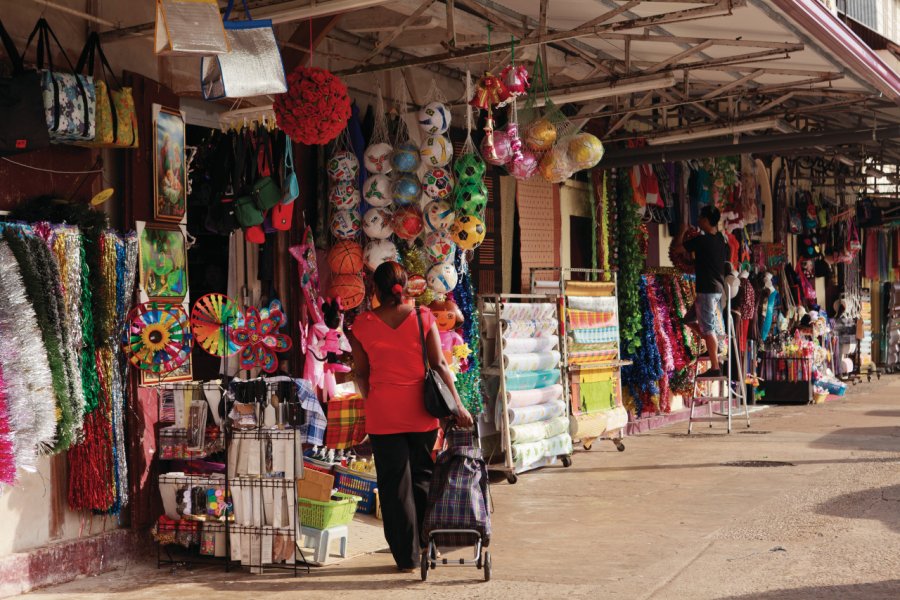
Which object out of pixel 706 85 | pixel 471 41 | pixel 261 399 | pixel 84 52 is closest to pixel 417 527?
pixel 261 399

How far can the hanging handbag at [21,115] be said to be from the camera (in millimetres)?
5832

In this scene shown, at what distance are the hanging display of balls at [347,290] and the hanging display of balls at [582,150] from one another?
200cm

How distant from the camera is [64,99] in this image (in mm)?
6148

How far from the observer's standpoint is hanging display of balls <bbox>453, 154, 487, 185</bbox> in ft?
30.0

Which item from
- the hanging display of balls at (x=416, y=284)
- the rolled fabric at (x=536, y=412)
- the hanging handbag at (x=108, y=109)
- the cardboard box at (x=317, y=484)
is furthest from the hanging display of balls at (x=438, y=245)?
the hanging handbag at (x=108, y=109)

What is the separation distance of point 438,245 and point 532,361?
1801 mm

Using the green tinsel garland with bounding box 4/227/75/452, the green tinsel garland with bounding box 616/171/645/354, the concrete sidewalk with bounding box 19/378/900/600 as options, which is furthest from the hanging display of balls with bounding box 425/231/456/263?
the green tinsel garland with bounding box 616/171/645/354

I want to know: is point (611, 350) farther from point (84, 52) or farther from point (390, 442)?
point (84, 52)

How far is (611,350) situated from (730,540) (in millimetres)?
4644

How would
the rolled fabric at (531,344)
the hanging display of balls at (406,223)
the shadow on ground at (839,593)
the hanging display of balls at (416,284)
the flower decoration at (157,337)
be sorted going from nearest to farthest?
the shadow on ground at (839,593) → the flower decoration at (157,337) → the hanging display of balls at (406,223) → the hanging display of balls at (416,284) → the rolled fabric at (531,344)

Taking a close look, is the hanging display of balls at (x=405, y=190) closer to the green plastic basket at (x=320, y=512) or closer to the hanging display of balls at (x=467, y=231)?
the hanging display of balls at (x=467, y=231)

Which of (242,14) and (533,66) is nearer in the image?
(242,14)

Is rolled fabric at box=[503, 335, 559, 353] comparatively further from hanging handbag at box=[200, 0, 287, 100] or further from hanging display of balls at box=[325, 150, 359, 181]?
hanging handbag at box=[200, 0, 287, 100]

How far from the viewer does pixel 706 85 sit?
1268 cm
